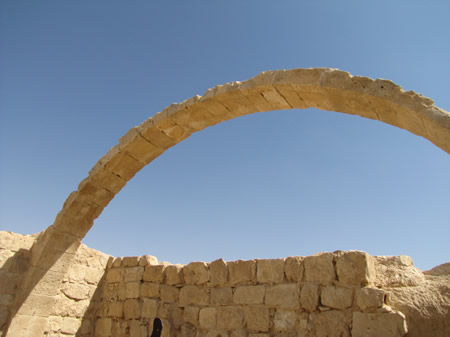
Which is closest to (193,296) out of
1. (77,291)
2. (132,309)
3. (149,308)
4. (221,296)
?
(221,296)

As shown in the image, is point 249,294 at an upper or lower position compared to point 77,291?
lower

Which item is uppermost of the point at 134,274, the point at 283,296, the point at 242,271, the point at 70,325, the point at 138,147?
the point at 138,147

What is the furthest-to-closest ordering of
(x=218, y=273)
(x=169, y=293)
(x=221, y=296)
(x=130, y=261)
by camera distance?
(x=130, y=261)
(x=169, y=293)
(x=218, y=273)
(x=221, y=296)

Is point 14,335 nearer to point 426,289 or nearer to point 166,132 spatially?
point 166,132

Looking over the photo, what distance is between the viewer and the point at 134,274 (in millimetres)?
6512

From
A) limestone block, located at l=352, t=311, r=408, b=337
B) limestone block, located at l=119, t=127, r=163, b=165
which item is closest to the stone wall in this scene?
limestone block, located at l=352, t=311, r=408, b=337

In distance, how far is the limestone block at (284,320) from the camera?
4551mm

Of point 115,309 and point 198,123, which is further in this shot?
point 115,309

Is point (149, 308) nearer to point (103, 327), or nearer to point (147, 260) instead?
point (147, 260)

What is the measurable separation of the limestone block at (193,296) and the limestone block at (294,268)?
140 cm

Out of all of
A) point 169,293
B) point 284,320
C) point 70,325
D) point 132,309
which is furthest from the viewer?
point 70,325

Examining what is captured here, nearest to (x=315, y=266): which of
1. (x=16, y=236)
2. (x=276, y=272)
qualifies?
(x=276, y=272)

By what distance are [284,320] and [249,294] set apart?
2.05 feet

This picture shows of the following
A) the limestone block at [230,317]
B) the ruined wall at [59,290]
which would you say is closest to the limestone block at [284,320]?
the limestone block at [230,317]
